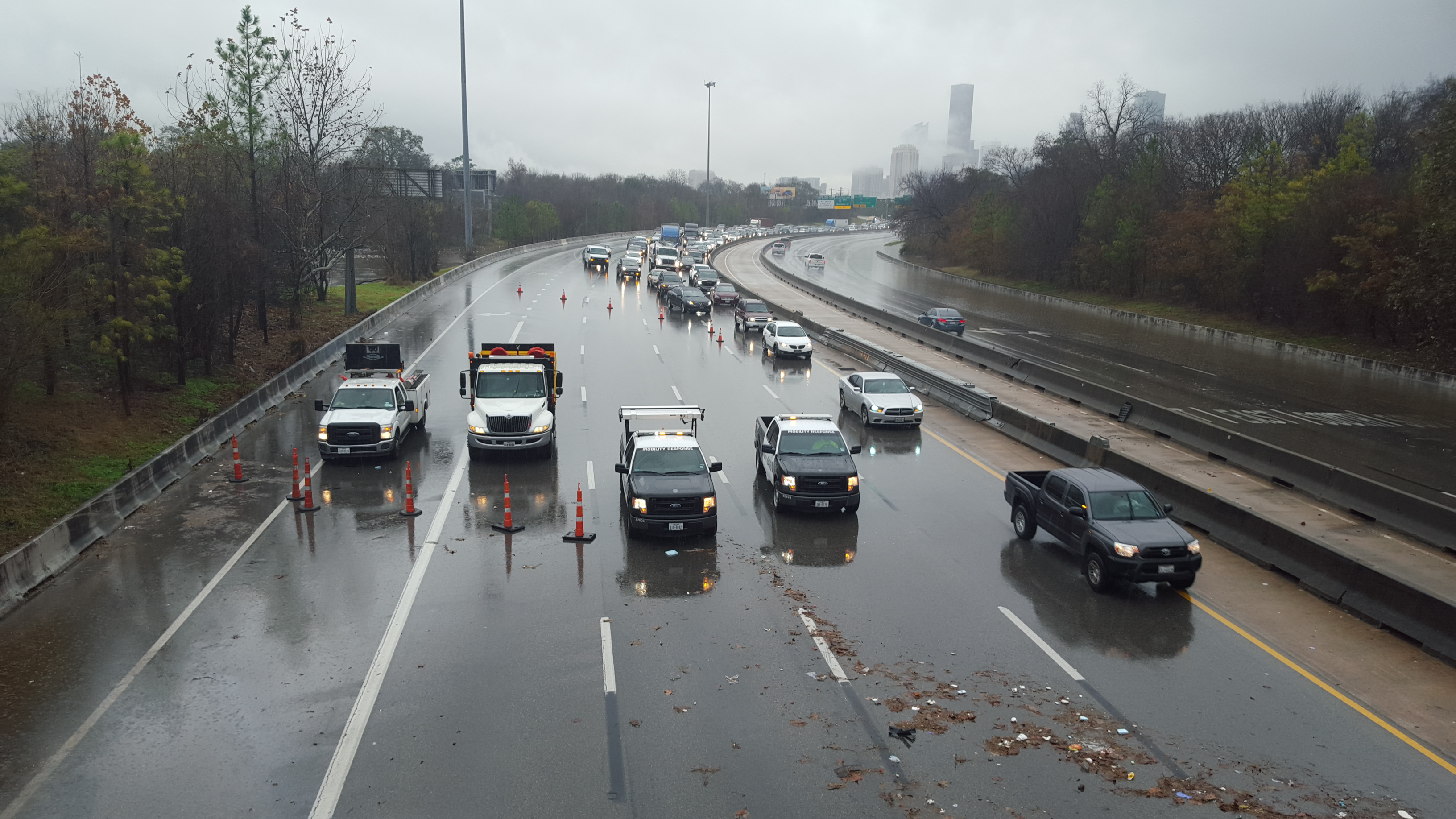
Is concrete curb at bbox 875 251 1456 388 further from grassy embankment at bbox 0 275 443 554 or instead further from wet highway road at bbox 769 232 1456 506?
grassy embankment at bbox 0 275 443 554

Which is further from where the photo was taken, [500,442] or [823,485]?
[500,442]

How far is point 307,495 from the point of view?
1752cm

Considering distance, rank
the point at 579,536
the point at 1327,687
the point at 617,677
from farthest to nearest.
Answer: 1. the point at 579,536
2. the point at 1327,687
3. the point at 617,677

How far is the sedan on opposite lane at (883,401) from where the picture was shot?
2522 cm

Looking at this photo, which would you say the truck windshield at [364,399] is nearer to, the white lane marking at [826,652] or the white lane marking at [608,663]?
the white lane marking at [608,663]

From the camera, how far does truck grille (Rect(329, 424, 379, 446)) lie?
2020cm

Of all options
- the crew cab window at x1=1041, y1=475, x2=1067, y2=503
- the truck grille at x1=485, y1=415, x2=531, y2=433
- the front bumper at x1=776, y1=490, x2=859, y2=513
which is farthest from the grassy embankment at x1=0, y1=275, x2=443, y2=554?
the crew cab window at x1=1041, y1=475, x2=1067, y2=503

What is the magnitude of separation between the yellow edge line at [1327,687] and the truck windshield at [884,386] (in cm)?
1278

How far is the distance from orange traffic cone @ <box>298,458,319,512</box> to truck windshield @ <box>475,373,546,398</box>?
437cm

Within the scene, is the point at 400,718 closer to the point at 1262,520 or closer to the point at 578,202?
the point at 1262,520

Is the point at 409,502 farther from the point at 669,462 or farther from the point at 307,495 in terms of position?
the point at 669,462

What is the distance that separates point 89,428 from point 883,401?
20109 millimetres

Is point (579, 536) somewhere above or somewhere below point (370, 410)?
below

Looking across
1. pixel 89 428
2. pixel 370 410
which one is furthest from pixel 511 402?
pixel 89 428
